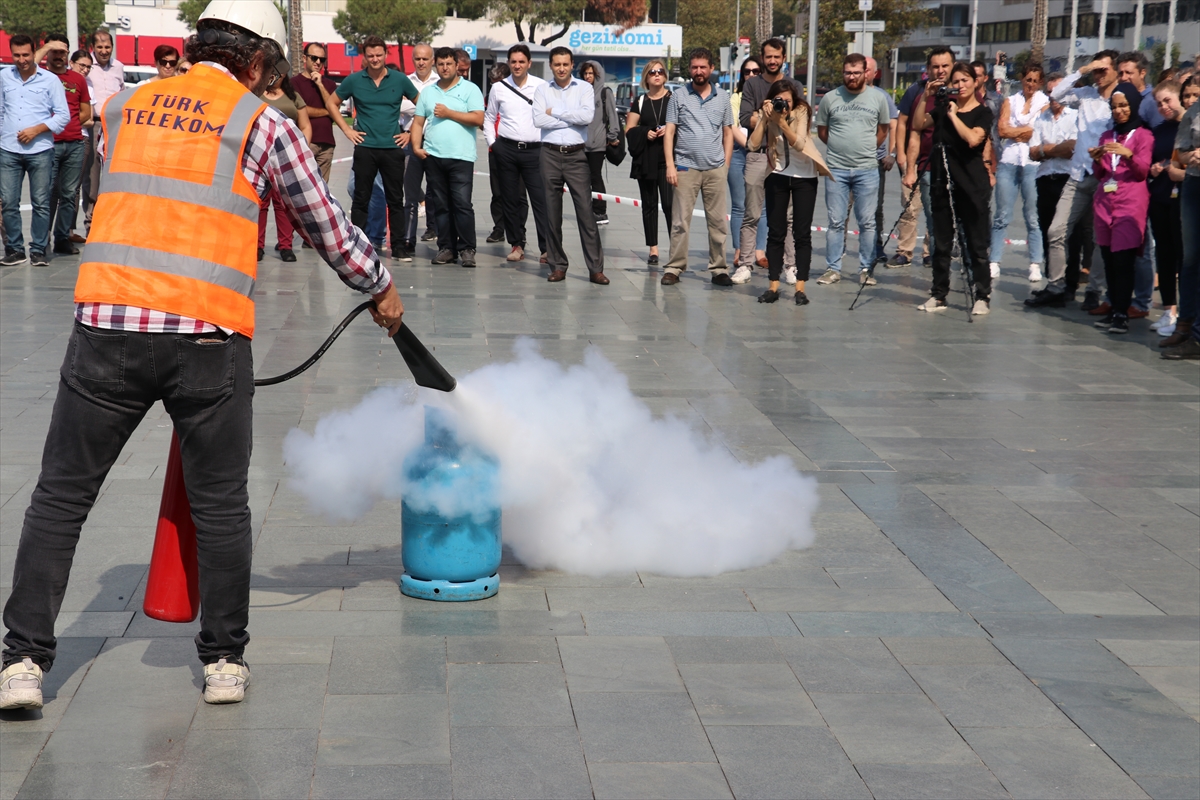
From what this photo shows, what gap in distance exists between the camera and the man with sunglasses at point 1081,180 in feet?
34.8

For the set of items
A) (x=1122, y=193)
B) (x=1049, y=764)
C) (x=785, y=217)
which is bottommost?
(x=1049, y=764)

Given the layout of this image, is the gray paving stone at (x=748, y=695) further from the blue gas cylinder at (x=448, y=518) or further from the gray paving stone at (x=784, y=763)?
the blue gas cylinder at (x=448, y=518)

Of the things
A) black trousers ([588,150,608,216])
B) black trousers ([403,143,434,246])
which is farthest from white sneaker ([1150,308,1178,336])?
black trousers ([403,143,434,246])

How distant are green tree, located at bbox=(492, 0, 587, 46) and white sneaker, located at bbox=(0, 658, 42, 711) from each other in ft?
229

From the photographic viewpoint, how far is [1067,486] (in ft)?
20.0

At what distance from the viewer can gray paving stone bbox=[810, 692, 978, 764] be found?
3.44m

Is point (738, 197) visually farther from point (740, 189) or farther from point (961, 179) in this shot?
point (961, 179)

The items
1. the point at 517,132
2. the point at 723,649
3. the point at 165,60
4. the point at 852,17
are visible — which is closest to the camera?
the point at 723,649

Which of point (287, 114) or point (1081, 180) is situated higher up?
point (287, 114)

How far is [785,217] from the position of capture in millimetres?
11242

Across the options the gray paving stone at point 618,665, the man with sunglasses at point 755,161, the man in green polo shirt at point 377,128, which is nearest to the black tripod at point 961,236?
the man with sunglasses at point 755,161

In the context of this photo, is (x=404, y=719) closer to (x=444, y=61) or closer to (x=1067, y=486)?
(x=1067, y=486)

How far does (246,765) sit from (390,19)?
72347 millimetres

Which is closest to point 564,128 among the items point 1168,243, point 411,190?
point 411,190
